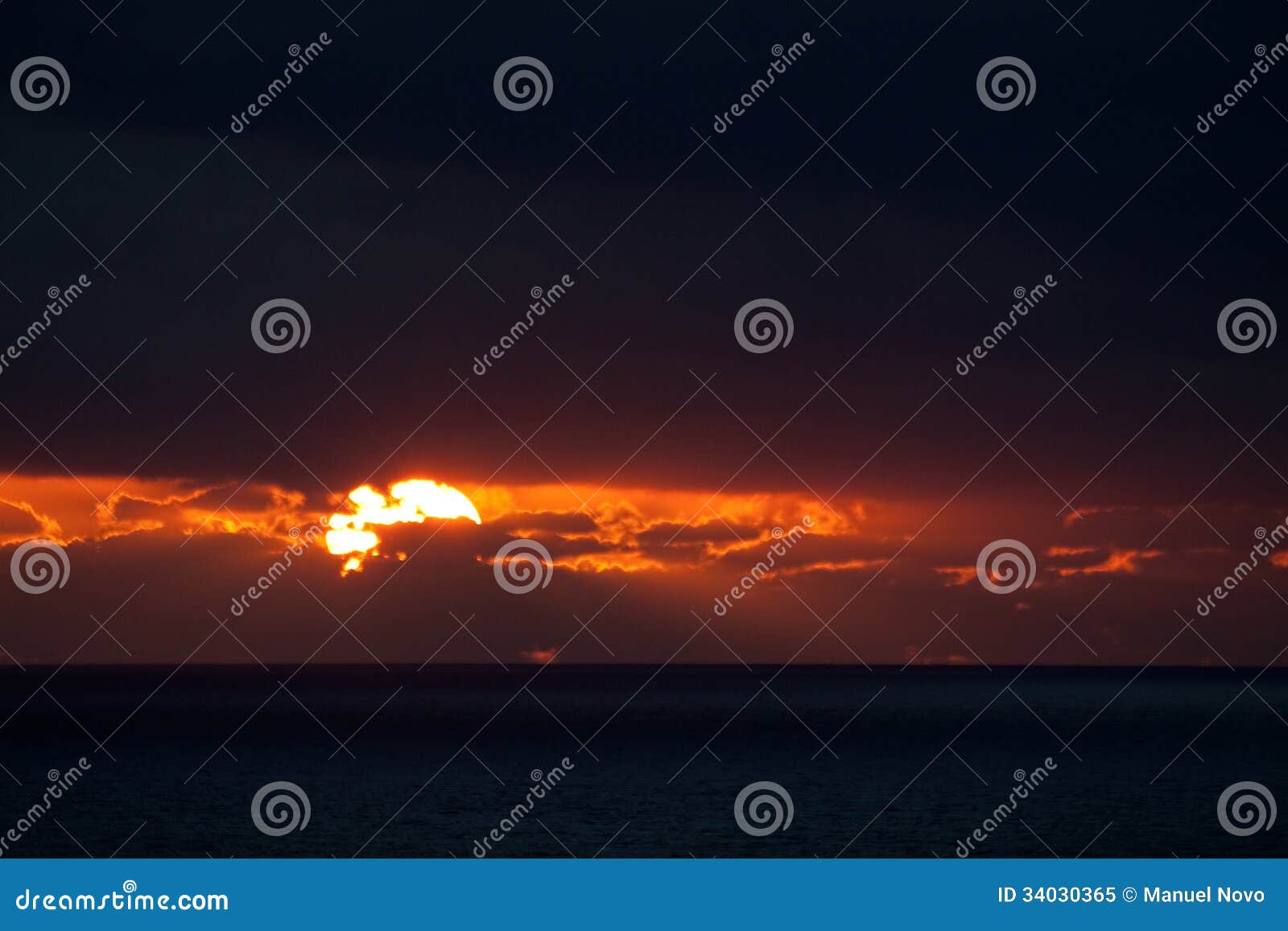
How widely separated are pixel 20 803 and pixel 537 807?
26.2 meters

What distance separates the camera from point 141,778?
241 feet

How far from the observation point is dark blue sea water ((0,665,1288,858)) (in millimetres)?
49781

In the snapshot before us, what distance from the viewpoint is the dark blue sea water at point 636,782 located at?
4978 centimetres

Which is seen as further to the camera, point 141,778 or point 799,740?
point 799,740

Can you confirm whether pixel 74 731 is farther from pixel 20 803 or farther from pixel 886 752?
pixel 886 752

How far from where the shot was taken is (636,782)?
226ft

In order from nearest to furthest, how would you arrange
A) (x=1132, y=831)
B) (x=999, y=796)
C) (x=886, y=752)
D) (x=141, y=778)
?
(x=1132, y=831), (x=999, y=796), (x=141, y=778), (x=886, y=752)

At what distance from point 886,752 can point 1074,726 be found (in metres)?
51.8

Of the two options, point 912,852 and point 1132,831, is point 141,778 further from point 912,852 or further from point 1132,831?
point 1132,831

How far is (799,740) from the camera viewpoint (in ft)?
349

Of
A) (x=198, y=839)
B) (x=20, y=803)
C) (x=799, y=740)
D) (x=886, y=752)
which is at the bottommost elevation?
(x=198, y=839)
